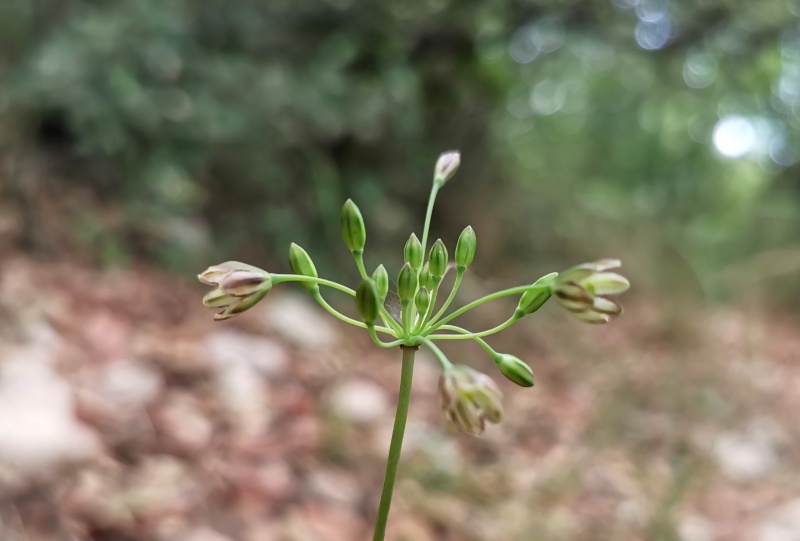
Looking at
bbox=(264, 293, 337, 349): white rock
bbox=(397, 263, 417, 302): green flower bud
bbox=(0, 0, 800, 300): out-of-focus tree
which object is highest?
bbox=(0, 0, 800, 300): out-of-focus tree

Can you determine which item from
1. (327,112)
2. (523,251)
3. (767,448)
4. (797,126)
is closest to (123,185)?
(327,112)

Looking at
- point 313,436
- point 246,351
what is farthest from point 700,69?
point 313,436

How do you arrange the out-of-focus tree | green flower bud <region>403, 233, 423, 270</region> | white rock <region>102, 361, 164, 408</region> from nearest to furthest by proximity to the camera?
green flower bud <region>403, 233, 423, 270</region> < white rock <region>102, 361, 164, 408</region> < the out-of-focus tree

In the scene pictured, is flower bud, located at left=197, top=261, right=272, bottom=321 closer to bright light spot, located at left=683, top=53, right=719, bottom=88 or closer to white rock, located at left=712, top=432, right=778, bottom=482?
white rock, located at left=712, top=432, right=778, bottom=482

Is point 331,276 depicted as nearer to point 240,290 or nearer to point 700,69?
point 700,69

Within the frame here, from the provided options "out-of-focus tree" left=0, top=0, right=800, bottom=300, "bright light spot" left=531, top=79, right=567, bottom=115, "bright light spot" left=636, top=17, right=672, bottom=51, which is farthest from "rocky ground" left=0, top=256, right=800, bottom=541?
"bright light spot" left=531, top=79, right=567, bottom=115

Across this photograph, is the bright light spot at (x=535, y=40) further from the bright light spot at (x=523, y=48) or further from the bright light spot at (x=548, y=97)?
the bright light spot at (x=548, y=97)

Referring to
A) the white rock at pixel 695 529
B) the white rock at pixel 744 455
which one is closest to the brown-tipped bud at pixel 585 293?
the white rock at pixel 695 529
